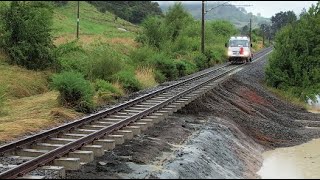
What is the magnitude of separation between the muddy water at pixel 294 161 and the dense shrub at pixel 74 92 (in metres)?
6.64

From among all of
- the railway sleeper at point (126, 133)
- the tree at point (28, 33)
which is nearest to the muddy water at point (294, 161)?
the railway sleeper at point (126, 133)

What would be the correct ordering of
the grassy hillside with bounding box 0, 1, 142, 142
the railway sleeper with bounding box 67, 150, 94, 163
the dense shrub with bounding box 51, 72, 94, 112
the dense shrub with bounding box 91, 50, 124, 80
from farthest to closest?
the dense shrub with bounding box 91, 50, 124, 80 < the dense shrub with bounding box 51, 72, 94, 112 < the grassy hillside with bounding box 0, 1, 142, 142 < the railway sleeper with bounding box 67, 150, 94, 163

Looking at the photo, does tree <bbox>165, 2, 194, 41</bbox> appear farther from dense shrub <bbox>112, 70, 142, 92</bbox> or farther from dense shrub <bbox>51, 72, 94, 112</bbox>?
dense shrub <bbox>51, 72, 94, 112</bbox>

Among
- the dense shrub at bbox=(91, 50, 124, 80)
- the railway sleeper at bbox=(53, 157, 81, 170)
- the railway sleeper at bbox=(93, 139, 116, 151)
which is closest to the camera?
the railway sleeper at bbox=(53, 157, 81, 170)

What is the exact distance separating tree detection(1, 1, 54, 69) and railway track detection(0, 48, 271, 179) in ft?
30.2

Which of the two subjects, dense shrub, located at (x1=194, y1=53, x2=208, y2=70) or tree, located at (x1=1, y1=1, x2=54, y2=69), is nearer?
tree, located at (x1=1, y1=1, x2=54, y2=69)

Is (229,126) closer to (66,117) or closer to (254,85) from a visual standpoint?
(66,117)

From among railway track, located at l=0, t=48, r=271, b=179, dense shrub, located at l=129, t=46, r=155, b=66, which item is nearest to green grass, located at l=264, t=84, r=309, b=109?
dense shrub, located at l=129, t=46, r=155, b=66

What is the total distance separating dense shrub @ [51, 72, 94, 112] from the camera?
56.6ft

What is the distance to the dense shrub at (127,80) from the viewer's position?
23.6 metres

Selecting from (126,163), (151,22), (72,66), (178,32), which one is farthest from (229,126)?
(178,32)

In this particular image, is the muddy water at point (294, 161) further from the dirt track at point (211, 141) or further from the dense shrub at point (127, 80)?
the dense shrub at point (127, 80)

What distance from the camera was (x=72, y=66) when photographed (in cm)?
2534

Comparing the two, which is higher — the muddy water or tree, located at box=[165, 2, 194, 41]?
tree, located at box=[165, 2, 194, 41]
